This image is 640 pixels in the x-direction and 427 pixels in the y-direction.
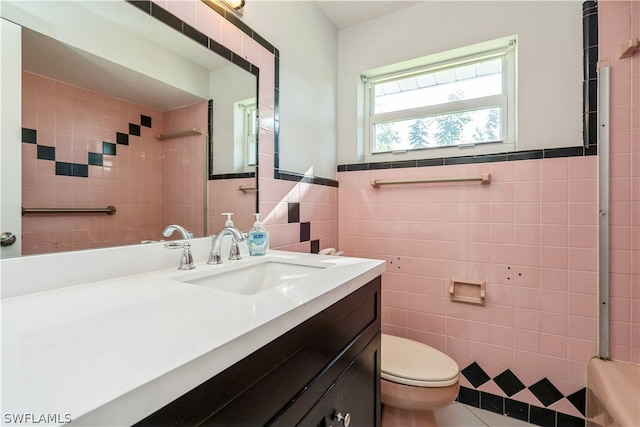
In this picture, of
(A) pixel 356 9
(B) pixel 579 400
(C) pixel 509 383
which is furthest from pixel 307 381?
(A) pixel 356 9

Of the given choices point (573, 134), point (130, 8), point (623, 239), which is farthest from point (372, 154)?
point (130, 8)

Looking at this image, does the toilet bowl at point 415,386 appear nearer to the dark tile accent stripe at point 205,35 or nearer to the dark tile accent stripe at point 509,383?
the dark tile accent stripe at point 509,383

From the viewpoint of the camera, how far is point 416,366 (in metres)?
1.29

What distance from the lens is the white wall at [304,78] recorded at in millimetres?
1464

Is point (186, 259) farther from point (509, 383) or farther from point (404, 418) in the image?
point (509, 383)

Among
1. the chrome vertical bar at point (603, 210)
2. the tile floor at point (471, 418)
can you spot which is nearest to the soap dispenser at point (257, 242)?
the tile floor at point (471, 418)

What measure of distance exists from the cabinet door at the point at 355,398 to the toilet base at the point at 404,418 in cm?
34

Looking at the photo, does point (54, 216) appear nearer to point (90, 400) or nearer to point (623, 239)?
point (90, 400)

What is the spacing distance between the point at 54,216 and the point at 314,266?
74 cm

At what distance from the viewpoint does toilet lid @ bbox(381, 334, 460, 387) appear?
3.95 ft

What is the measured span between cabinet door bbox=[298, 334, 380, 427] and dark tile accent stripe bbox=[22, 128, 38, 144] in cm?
86

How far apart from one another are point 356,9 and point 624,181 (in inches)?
67.7

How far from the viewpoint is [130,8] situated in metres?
0.84

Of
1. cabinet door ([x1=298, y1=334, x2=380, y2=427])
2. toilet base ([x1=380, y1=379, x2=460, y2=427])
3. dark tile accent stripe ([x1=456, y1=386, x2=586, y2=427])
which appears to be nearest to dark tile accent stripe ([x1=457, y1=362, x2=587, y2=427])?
dark tile accent stripe ([x1=456, y1=386, x2=586, y2=427])
